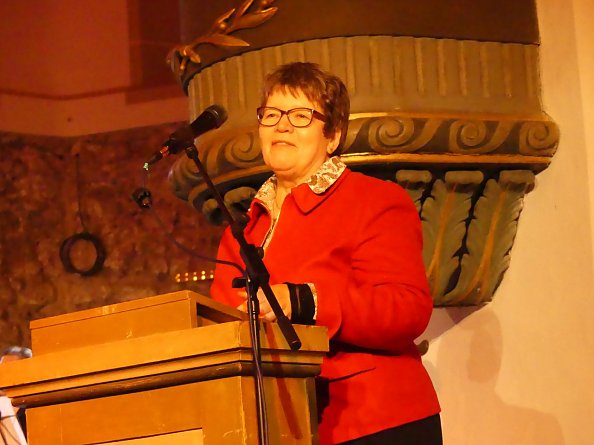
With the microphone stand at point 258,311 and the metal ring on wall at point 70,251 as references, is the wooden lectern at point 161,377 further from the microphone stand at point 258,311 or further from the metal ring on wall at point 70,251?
the metal ring on wall at point 70,251

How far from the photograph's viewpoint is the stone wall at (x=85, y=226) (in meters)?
5.34

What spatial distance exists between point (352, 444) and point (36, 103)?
13.6ft

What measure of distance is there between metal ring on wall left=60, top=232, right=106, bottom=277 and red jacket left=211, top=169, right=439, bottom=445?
346cm

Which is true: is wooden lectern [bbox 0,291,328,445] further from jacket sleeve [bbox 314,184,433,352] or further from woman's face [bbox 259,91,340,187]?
woman's face [bbox 259,91,340,187]

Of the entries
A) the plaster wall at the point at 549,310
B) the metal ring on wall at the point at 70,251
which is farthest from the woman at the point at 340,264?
the metal ring on wall at the point at 70,251

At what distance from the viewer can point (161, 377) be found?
156 cm

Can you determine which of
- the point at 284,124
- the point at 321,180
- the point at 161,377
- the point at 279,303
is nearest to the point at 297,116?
the point at 284,124

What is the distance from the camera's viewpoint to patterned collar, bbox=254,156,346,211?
6.79 feet

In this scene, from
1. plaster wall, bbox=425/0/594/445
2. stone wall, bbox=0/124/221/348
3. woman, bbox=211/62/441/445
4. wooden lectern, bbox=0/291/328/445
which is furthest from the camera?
stone wall, bbox=0/124/221/348

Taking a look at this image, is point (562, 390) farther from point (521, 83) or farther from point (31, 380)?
point (31, 380)

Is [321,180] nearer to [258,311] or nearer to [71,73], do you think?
[258,311]

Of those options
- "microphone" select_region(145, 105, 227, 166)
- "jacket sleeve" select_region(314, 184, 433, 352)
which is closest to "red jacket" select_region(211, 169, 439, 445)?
"jacket sleeve" select_region(314, 184, 433, 352)

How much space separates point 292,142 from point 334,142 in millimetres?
103

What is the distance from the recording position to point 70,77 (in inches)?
227
